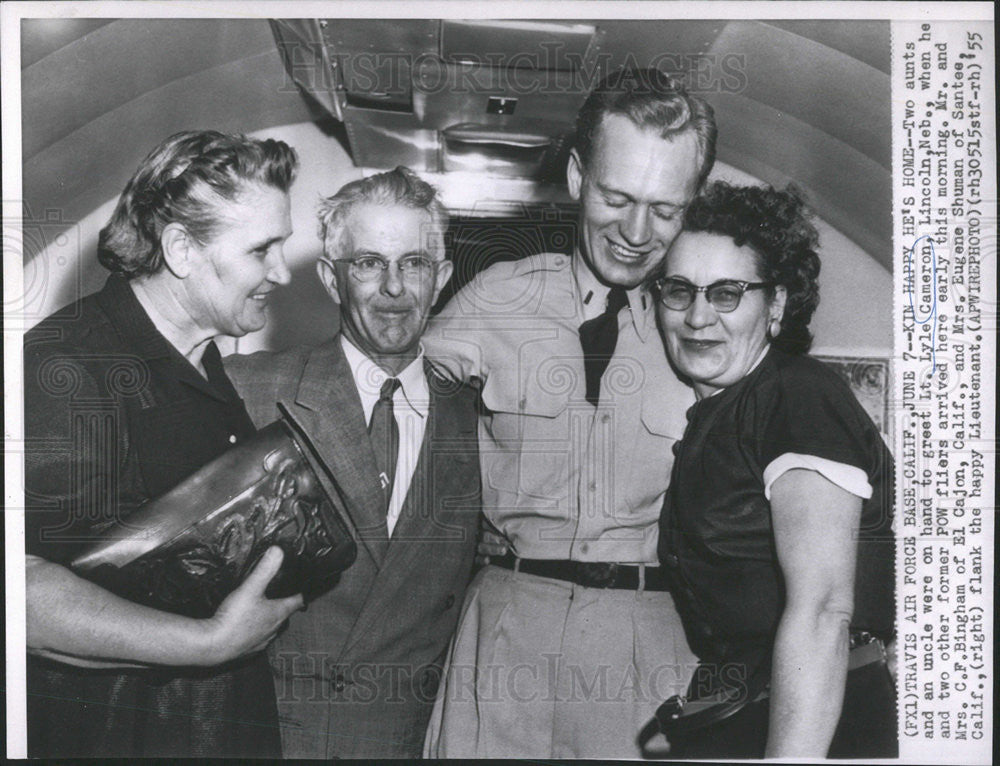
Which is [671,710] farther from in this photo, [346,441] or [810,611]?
[346,441]

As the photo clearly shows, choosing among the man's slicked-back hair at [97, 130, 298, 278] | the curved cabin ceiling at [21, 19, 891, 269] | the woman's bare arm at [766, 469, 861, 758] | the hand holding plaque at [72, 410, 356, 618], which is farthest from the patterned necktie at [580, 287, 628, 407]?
the man's slicked-back hair at [97, 130, 298, 278]

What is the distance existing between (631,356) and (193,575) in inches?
44.2

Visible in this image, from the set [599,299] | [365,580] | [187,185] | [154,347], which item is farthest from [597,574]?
[187,185]

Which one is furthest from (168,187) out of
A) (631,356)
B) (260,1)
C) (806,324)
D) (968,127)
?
(968,127)

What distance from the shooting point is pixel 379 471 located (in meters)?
2.16

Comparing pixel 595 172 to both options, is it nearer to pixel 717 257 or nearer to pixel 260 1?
pixel 717 257

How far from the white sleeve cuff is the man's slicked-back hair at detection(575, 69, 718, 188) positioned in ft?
2.19

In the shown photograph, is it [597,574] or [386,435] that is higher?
[386,435]

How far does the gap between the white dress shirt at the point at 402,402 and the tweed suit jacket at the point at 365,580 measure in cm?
2

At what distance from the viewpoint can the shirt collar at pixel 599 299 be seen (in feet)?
7.18

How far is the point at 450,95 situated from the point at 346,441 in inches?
33.9

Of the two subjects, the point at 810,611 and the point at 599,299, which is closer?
the point at 810,611

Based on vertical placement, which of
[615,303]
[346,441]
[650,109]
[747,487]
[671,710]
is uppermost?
[650,109]

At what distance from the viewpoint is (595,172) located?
86.0 inches
